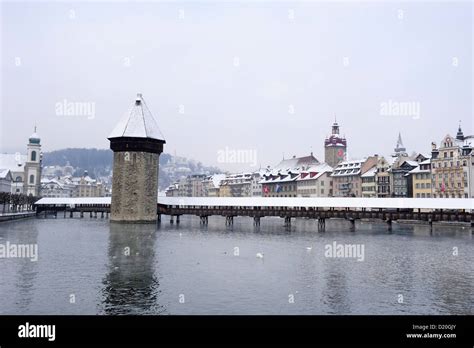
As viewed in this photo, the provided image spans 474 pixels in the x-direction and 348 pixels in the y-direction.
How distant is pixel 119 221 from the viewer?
146ft

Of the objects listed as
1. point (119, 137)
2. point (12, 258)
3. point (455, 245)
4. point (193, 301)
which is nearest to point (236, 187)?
point (119, 137)

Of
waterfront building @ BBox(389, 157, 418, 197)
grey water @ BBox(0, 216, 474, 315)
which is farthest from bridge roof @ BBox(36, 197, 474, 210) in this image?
waterfront building @ BBox(389, 157, 418, 197)

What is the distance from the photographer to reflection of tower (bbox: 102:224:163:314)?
12.1 meters

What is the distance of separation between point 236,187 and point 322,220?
69979 millimetres

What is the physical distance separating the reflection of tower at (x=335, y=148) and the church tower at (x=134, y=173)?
192 feet

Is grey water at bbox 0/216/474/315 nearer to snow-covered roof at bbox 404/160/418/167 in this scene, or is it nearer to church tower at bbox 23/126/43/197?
snow-covered roof at bbox 404/160/418/167

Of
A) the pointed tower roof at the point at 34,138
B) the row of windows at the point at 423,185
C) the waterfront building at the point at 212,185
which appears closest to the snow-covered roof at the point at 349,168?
the row of windows at the point at 423,185

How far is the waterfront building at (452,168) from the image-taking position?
53.7 meters

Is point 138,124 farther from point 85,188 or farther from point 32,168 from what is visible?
point 85,188

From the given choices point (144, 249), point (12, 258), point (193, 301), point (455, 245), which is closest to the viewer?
point (193, 301)

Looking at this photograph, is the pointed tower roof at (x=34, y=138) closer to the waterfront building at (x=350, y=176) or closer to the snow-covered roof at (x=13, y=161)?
the snow-covered roof at (x=13, y=161)

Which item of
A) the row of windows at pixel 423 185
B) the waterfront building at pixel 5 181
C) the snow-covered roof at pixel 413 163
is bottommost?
the row of windows at pixel 423 185

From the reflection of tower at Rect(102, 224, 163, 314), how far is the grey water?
31 mm
